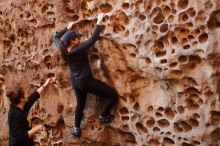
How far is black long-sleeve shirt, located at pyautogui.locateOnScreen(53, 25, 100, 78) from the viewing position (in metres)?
4.57

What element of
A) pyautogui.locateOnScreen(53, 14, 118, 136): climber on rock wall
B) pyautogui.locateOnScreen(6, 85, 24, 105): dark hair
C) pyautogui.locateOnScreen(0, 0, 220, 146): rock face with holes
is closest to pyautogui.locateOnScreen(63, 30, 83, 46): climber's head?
pyautogui.locateOnScreen(53, 14, 118, 136): climber on rock wall

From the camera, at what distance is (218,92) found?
14.1 ft

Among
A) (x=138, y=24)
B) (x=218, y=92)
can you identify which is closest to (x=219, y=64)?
(x=218, y=92)

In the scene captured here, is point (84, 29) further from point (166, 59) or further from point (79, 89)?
point (166, 59)

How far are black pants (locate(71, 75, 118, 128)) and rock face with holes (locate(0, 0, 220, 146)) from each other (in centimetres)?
11

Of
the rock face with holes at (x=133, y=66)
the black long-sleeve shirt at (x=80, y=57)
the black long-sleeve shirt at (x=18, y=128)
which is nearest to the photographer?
the black long-sleeve shirt at (x=18, y=128)

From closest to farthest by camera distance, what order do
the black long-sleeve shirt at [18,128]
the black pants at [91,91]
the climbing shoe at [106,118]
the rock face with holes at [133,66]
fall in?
the black long-sleeve shirt at [18,128] → the rock face with holes at [133,66] → the black pants at [91,91] → the climbing shoe at [106,118]

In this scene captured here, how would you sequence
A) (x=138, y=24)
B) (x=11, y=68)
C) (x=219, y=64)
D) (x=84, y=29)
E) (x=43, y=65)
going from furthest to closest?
1. (x=11, y=68)
2. (x=43, y=65)
3. (x=84, y=29)
4. (x=138, y=24)
5. (x=219, y=64)

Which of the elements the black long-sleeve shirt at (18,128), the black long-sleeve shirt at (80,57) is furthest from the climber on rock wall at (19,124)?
the black long-sleeve shirt at (80,57)

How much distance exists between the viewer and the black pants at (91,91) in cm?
478

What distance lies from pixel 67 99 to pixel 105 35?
38.1 inches

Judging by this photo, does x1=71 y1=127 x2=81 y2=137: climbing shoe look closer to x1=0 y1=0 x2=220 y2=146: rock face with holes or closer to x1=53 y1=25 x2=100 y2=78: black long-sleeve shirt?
x1=0 y1=0 x2=220 y2=146: rock face with holes

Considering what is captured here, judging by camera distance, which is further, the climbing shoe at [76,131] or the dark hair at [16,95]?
the climbing shoe at [76,131]

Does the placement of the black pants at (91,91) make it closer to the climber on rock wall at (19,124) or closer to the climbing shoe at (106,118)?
the climbing shoe at (106,118)
